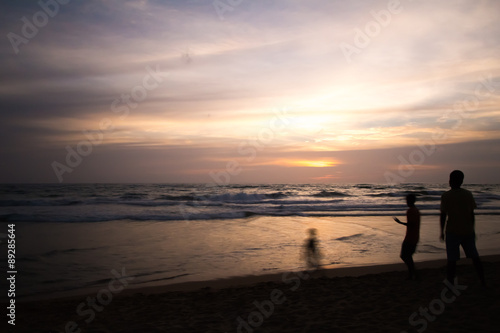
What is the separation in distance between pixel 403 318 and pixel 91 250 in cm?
968

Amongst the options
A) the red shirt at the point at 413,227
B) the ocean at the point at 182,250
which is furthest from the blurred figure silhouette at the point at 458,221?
the ocean at the point at 182,250

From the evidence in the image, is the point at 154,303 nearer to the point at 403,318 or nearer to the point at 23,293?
the point at 23,293

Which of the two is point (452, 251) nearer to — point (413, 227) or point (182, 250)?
point (413, 227)

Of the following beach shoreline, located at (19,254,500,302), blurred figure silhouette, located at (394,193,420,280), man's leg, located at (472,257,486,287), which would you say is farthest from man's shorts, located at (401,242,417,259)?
man's leg, located at (472,257,486,287)

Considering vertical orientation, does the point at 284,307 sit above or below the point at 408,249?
below

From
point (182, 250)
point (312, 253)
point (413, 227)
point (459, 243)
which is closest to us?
point (459, 243)

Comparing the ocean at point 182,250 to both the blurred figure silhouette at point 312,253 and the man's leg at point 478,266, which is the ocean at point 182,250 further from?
the man's leg at point 478,266

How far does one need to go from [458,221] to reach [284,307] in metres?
3.39

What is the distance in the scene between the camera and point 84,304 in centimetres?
642

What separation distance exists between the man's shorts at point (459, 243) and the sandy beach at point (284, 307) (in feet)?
2.27

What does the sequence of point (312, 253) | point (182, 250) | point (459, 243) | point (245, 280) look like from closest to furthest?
point (459, 243) < point (245, 280) < point (312, 253) < point (182, 250)

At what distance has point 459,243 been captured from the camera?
6.04 m

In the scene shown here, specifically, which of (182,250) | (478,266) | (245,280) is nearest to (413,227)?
(478,266)

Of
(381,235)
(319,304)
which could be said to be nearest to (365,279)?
(319,304)
